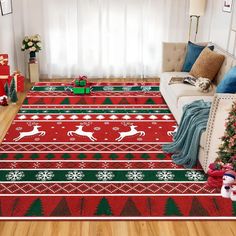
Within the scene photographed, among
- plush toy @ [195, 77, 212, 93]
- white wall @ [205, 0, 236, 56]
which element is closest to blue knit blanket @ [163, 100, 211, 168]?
plush toy @ [195, 77, 212, 93]

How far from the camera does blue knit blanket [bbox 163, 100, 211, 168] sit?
11.2 ft

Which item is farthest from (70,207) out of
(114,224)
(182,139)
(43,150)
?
(182,139)

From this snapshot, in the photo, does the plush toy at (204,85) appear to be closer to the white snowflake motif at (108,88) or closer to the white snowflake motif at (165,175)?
the white snowflake motif at (165,175)

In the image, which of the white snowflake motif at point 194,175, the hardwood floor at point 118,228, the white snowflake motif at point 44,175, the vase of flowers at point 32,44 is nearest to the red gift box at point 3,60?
the vase of flowers at point 32,44

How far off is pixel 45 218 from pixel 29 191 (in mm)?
407

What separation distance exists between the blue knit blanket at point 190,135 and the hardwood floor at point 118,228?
0.87 metres

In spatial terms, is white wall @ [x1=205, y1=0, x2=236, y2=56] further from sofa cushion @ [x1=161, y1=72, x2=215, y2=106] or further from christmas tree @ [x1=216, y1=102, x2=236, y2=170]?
christmas tree @ [x1=216, y1=102, x2=236, y2=170]

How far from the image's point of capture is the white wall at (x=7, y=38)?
543cm

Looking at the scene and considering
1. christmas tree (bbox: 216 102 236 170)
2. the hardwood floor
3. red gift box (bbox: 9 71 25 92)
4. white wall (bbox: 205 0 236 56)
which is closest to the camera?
christmas tree (bbox: 216 102 236 170)

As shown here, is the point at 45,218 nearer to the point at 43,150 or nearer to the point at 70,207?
the point at 70,207

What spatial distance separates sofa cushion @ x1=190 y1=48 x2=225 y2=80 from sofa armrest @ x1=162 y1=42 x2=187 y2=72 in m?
0.55

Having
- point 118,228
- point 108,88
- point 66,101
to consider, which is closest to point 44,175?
point 118,228

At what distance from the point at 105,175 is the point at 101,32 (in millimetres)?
3591

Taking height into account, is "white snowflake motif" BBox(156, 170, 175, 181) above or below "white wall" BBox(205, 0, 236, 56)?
below
